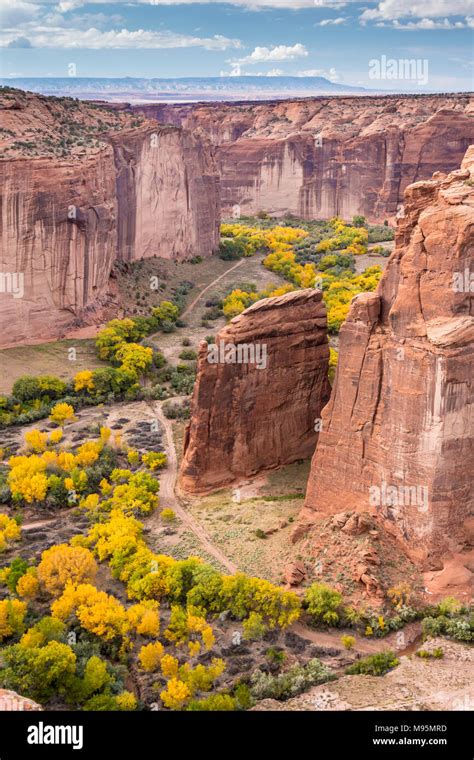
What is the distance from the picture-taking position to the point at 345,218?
9381cm

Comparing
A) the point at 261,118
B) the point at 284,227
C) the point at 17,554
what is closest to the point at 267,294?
the point at 284,227

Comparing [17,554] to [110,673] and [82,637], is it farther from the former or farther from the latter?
[110,673]

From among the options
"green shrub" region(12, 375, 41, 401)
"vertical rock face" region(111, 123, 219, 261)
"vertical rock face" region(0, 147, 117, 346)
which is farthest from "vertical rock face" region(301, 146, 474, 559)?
"vertical rock face" region(111, 123, 219, 261)

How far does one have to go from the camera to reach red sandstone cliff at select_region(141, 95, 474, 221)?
86.9 meters

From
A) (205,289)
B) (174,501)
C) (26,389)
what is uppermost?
(205,289)

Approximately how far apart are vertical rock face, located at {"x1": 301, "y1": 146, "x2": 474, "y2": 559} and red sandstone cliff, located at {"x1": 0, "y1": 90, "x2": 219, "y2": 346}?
27.9m

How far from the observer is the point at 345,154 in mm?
92312

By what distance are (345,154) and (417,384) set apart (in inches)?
2826

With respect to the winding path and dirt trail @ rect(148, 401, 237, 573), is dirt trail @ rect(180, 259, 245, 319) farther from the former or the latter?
the winding path

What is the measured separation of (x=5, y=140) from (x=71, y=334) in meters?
12.4

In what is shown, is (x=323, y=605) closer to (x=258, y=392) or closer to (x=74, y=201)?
(x=258, y=392)

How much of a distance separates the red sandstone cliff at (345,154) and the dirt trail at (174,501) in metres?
56.3

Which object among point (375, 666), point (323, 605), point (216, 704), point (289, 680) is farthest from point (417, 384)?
point (216, 704)

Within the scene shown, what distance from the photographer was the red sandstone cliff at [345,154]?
86.9m
